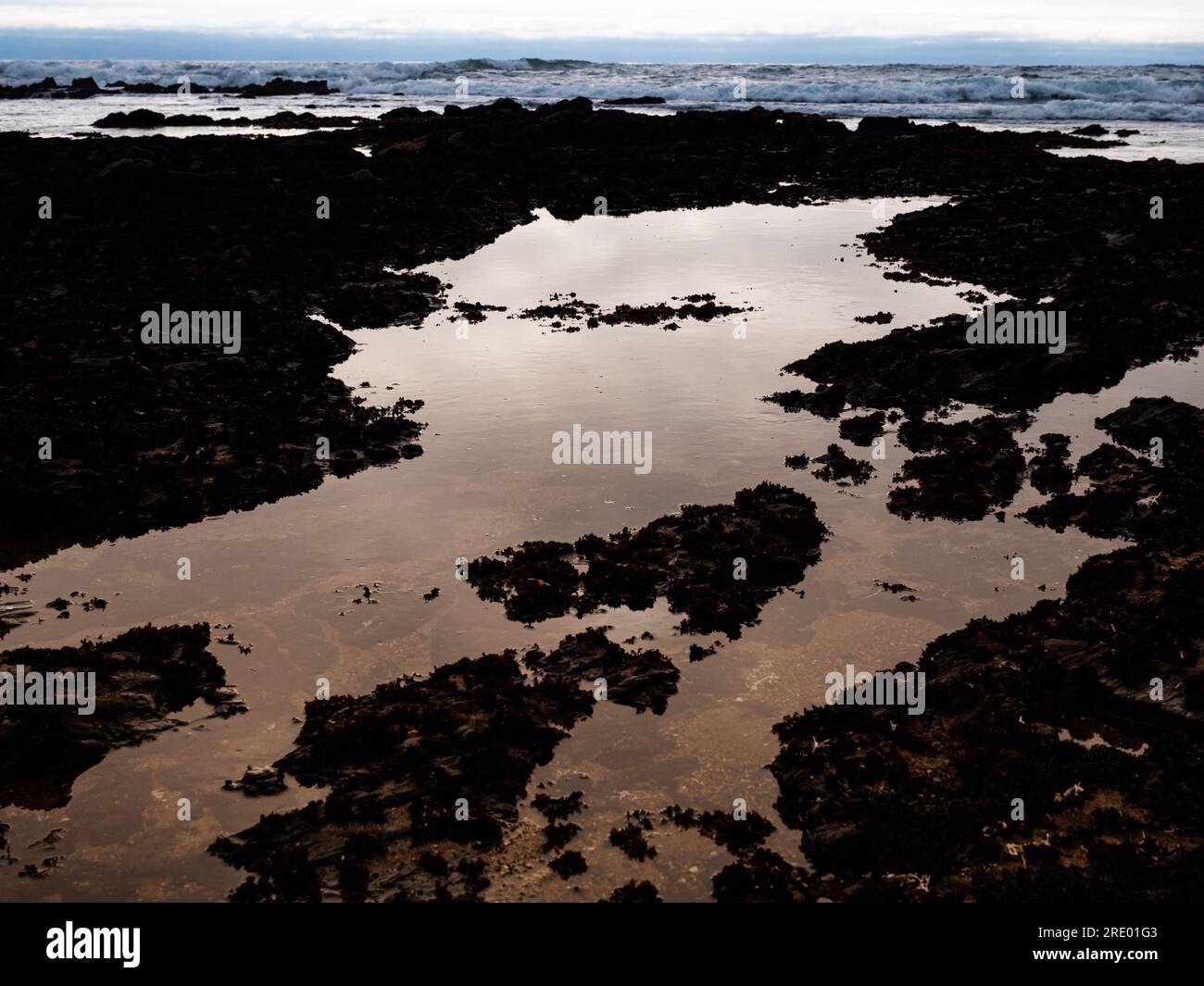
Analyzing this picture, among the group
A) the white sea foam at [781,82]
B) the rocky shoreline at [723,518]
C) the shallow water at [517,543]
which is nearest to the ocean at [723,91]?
the white sea foam at [781,82]

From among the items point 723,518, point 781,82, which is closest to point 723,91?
point 781,82

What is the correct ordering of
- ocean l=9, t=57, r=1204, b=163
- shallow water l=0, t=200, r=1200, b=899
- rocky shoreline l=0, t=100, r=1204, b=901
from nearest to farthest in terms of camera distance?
1. rocky shoreline l=0, t=100, r=1204, b=901
2. shallow water l=0, t=200, r=1200, b=899
3. ocean l=9, t=57, r=1204, b=163

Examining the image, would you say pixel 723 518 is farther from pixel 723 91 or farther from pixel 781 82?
pixel 781 82

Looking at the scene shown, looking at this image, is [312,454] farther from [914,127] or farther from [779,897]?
[914,127]

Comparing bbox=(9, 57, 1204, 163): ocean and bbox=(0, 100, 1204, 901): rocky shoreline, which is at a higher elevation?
bbox=(9, 57, 1204, 163): ocean

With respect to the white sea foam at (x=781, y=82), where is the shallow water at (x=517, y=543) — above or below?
below

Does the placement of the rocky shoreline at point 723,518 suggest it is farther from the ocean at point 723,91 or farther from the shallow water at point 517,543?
the ocean at point 723,91

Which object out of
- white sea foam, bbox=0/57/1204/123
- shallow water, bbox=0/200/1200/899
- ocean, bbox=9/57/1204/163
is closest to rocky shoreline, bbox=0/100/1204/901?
shallow water, bbox=0/200/1200/899

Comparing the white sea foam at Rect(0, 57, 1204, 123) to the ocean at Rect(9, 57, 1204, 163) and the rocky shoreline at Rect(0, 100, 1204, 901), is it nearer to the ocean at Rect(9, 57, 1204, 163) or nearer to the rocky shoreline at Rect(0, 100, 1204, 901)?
the ocean at Rect(9, 57, 1204, 163)
